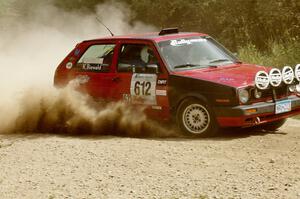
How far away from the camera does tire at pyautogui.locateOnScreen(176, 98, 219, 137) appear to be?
9391 mm

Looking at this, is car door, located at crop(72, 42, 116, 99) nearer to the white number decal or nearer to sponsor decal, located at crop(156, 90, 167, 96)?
the white number decal

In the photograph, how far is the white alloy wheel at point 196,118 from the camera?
9453 millimetres

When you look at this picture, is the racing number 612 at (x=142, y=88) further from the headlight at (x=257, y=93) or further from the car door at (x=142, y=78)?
the headlight at (x=257, y=93)

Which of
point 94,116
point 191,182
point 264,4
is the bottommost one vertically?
point 191,182

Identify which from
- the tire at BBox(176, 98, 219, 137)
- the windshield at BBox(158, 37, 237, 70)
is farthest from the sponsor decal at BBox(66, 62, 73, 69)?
the tire at BBox(176, 98, 219, 137)

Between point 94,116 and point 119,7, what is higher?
point 119,7

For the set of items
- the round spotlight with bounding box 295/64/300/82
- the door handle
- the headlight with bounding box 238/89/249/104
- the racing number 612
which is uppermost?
the round spotlight with bounding box 295/64/300/82

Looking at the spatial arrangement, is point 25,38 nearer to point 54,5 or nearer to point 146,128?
point 54,5

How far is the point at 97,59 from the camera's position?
1072 centimetres

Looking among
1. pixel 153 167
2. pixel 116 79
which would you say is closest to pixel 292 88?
pixel 116 79

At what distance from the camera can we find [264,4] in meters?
20.8

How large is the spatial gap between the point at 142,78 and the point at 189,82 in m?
0.83

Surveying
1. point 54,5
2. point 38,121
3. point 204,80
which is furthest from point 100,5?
point 204,80

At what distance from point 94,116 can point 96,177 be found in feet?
10.9
